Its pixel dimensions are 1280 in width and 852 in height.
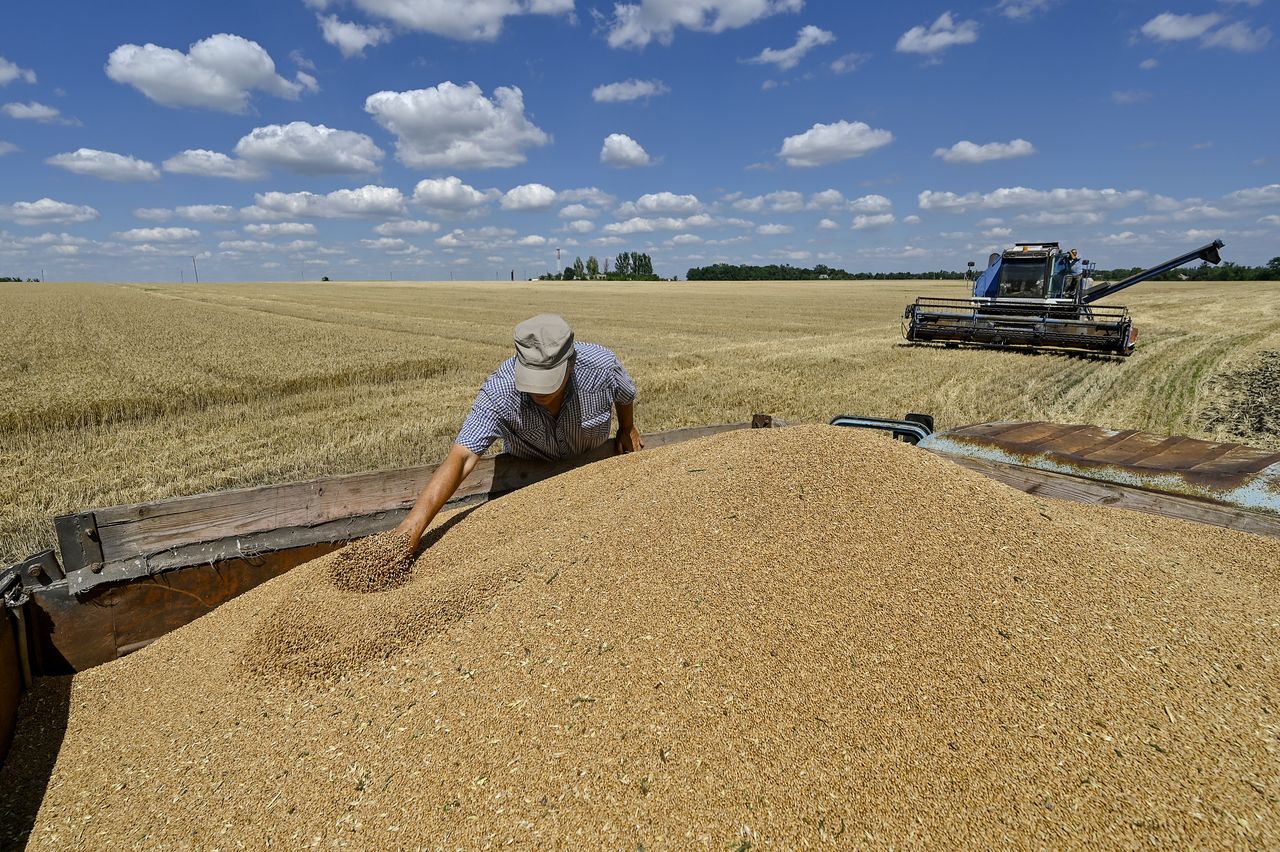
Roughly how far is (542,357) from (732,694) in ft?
5.16

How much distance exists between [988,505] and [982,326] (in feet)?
42.1

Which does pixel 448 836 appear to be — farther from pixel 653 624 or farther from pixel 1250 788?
pixel 1250 788

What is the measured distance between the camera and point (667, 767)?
145 cm

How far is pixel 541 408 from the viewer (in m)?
3.00

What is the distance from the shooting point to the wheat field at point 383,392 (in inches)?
230

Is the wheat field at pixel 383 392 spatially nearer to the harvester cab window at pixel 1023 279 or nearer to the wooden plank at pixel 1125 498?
the harvester cab window at pixel 1023 279

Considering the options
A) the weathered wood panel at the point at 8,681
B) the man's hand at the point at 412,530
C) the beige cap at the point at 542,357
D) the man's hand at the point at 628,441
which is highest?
the beige cap at the point at 542,357

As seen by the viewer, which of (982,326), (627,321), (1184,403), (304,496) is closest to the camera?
(304,496)

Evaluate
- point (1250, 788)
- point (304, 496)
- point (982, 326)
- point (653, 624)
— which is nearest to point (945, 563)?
point (1250, 788)

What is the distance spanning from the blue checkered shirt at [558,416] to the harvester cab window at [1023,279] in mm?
14304

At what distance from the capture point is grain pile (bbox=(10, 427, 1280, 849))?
1373 mm

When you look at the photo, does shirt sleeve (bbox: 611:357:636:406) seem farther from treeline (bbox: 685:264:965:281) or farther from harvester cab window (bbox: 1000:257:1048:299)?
treeline (bbox: 685:264:965:281)

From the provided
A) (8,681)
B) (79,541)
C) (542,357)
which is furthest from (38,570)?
(542,357)

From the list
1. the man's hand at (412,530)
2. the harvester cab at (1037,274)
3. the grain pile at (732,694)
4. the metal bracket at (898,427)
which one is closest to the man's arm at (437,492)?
the man's hand at (412,530)
